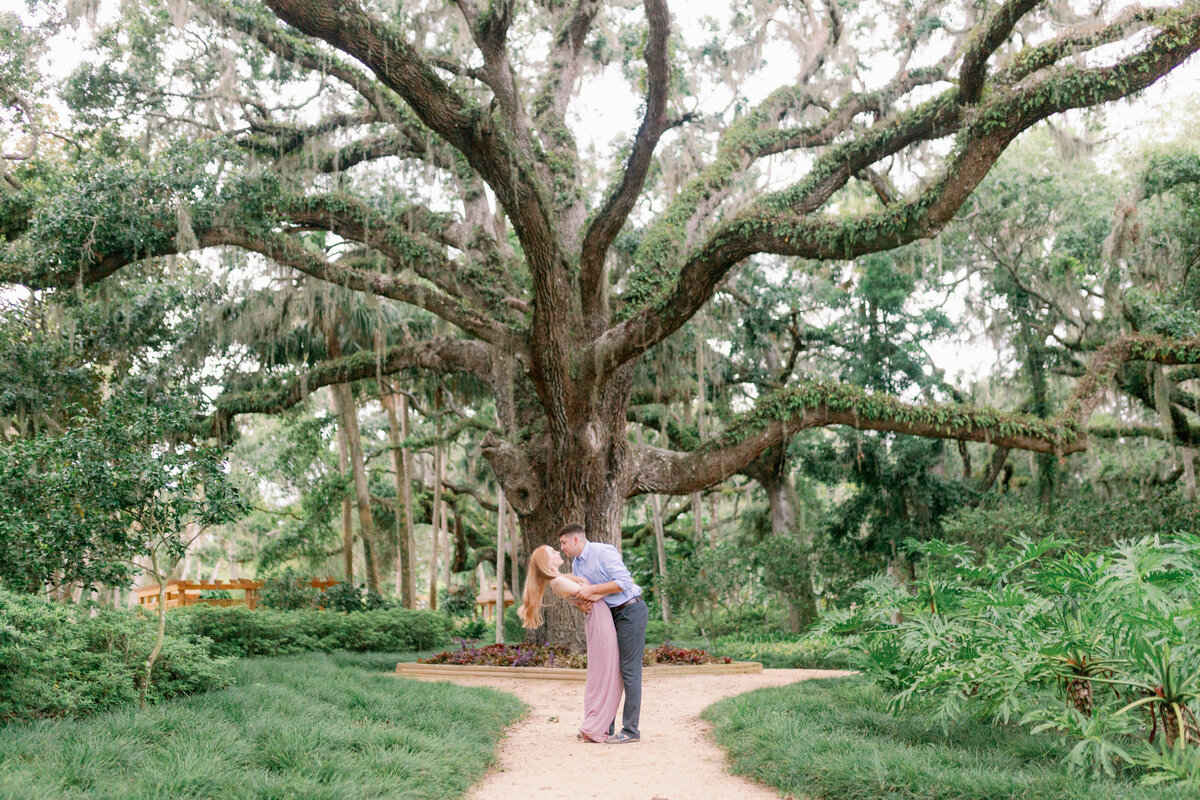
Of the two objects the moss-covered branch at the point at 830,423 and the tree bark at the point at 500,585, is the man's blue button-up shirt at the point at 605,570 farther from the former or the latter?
the tree bark at the point at 500,585

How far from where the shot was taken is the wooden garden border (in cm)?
923

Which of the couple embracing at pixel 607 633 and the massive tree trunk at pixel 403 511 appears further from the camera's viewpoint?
the massive tree trunk at pixel 403 511

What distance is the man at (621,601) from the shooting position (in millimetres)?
5707

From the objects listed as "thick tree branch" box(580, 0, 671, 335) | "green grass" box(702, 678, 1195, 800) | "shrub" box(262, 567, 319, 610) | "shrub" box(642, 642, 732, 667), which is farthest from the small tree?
"shrub" box(262, 567, 319, 610)

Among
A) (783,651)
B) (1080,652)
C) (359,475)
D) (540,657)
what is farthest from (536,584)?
(359,475)

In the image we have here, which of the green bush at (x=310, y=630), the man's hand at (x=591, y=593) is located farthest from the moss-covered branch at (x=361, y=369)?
the man's hand at (x=591, y=593)

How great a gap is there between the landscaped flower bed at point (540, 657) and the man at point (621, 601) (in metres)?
3.76

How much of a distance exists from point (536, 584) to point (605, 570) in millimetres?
615

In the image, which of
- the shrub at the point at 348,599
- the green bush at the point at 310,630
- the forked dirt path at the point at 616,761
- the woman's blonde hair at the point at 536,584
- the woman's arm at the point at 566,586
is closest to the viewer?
the forked dirt path at the point at 616,761

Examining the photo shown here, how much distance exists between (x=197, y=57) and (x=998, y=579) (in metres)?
11.4

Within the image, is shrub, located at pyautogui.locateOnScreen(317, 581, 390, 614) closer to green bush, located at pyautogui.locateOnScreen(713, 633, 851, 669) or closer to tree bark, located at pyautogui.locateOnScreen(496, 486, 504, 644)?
tree bark, located at pyautogui.locateOnScreen(496, 486, 504, 644)

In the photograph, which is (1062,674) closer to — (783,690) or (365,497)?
(783,690)

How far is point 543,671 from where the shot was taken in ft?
30.4

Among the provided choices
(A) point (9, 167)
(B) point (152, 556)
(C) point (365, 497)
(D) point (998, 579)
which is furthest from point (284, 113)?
(D) point (998, 579)
